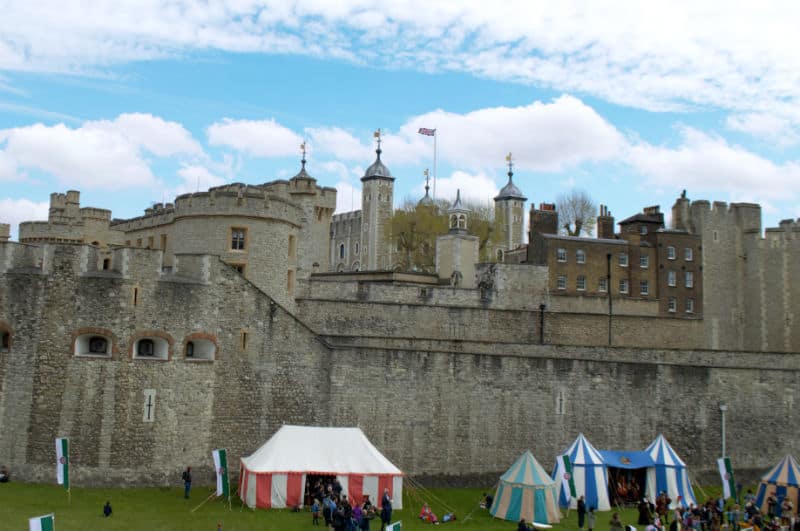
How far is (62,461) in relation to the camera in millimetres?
25859

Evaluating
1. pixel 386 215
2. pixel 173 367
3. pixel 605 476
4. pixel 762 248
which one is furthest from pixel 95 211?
pixel 386 215

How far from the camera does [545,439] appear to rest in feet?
109

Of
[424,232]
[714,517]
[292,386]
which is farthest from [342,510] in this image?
[424,232]

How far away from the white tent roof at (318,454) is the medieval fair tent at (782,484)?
12.9 m

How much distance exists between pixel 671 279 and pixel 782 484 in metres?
20.2

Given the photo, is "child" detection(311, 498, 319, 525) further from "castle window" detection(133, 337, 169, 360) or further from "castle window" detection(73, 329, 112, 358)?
"castle window" detection(73, 329, 112, 358)

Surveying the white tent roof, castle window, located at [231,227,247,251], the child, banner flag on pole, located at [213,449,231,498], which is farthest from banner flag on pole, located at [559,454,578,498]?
castle window, located at [231,227,247,251]

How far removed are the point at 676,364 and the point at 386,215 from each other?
2419 inches

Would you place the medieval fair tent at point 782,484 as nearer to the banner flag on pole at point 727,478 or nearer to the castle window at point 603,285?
the banner flag on pole at point 727,478

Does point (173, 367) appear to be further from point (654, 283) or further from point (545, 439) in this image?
point (654, 283)

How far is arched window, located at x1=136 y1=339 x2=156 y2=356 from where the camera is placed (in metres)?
28.7

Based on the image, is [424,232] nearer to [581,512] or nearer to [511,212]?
[511,212]

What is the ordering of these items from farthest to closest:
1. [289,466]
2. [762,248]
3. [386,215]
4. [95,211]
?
[386,215] < [762,248] < [95,211] < [289,466]

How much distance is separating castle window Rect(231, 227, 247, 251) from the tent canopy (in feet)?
48.3
